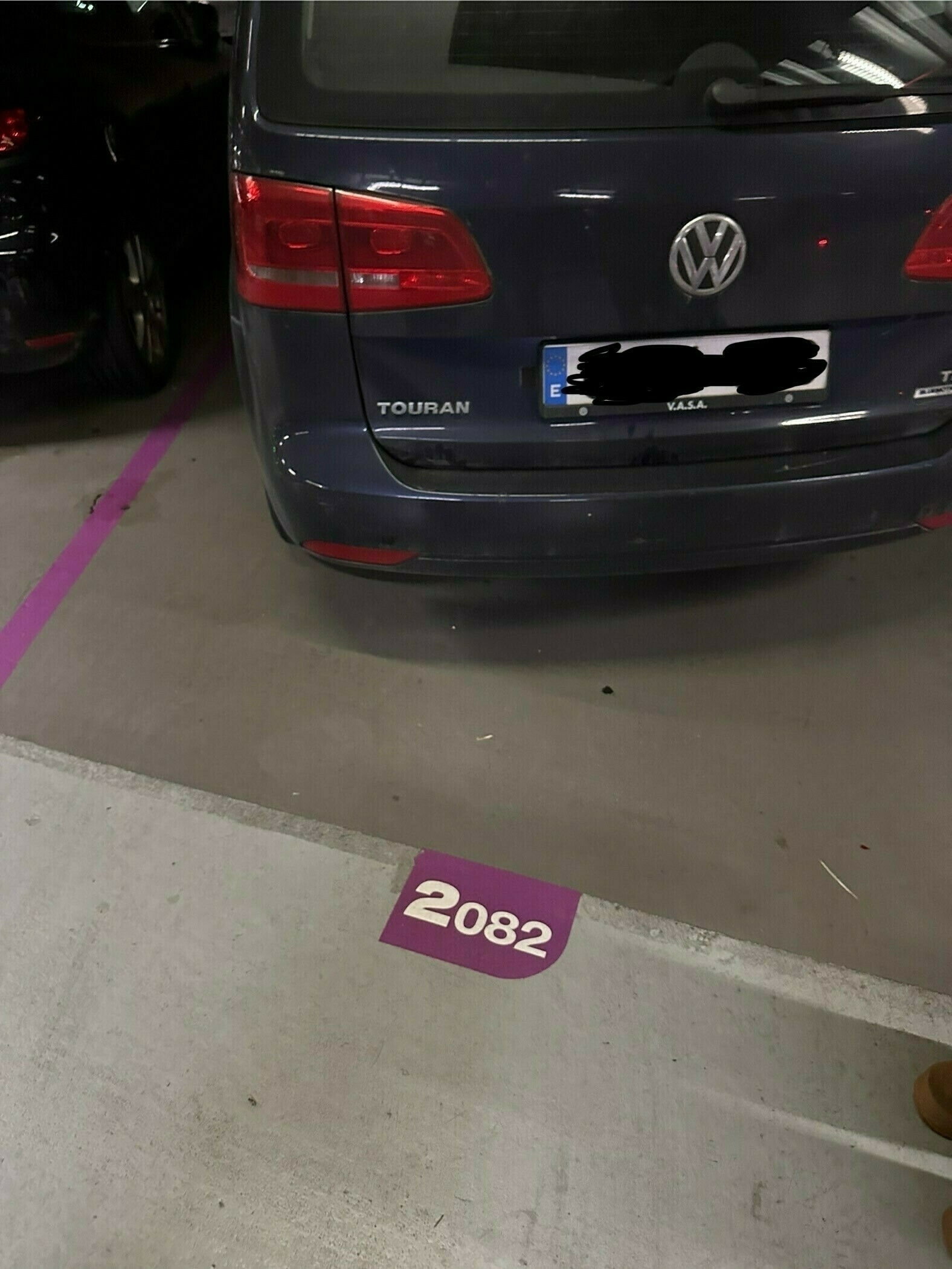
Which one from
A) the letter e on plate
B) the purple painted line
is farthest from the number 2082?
the purple painted line

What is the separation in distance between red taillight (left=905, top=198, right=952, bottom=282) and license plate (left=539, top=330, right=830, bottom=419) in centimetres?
17

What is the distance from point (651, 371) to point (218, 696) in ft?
4.05

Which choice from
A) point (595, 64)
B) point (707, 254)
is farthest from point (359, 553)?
point (595, 64)

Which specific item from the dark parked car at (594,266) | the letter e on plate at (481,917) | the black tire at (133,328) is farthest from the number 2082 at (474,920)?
the black tire at (133,328)

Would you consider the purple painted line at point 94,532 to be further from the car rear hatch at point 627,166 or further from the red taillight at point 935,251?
the red taillight at point 935,251

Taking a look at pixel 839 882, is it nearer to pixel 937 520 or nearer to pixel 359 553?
pixel 937 520

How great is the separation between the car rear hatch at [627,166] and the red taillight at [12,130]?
4.24ft

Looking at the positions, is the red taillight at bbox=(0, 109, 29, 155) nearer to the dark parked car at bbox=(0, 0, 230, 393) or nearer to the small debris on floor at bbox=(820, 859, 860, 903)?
the dark parked car at bbox=(0, 0, 230, 393)

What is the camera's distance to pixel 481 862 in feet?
6.05

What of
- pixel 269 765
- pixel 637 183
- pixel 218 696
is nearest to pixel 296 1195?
pixel 269 765

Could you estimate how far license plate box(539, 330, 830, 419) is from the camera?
1.59 metres

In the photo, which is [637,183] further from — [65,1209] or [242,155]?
[65,1209]

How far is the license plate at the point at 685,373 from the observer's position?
1589mm

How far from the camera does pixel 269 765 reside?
2043 mm
